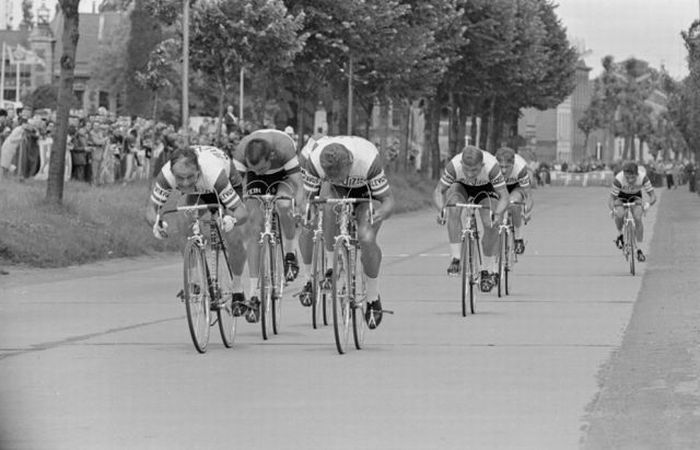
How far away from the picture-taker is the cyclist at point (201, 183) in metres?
14.4

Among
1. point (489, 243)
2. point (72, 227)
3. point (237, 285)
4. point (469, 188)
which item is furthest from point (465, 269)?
Answer: point (72, 227)

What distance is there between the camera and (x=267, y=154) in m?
16.0

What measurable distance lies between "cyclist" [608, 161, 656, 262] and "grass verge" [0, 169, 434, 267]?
24.0 ft

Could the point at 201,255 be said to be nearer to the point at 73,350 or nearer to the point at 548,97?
the point at 73,350

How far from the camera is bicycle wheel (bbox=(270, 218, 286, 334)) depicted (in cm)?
1606

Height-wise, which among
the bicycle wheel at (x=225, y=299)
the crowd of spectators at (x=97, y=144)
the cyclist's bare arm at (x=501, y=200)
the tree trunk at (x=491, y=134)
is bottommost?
the bicycle wheel at (x=225, y=299)

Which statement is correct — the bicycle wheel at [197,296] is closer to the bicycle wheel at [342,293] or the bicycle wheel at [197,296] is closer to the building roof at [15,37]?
the bicycle wheel at [342,293]

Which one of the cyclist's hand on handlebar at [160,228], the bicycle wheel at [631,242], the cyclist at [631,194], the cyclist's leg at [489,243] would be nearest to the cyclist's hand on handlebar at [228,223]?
the cyclist's hand on handlebar at [160,228]

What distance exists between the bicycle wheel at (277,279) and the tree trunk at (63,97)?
1324cm

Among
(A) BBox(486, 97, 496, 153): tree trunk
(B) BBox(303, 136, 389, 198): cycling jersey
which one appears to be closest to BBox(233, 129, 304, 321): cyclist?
(B) BBox(303, 136, 389, 198): cycling jersey

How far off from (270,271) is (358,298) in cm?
149

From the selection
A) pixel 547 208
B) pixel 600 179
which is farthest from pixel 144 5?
pixel 600 179

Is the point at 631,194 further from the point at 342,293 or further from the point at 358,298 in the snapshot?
the point at 342,293

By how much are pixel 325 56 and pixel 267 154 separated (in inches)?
1372
